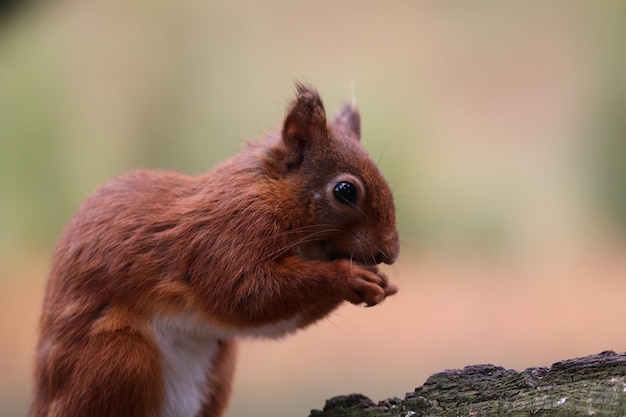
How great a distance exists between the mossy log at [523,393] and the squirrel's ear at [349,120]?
0.91m

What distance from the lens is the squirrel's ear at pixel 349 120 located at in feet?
7.66

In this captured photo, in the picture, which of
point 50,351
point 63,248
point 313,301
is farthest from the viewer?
point 63,248

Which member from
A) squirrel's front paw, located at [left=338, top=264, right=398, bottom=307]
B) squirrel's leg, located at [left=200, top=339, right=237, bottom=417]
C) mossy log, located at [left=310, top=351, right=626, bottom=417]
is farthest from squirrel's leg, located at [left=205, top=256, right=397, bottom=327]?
squirrel's leg, located at [left=200, top=339, right=237, bottom=417]

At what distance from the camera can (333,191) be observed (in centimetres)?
195

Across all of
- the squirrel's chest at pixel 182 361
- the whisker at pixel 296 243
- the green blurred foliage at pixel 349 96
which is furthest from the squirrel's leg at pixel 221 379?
the green blurred foliage at pixel 349 96

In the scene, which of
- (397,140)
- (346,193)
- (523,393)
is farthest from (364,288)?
(397,140)

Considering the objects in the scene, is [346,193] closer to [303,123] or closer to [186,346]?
[303,123]

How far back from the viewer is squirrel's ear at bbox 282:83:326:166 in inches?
77.7

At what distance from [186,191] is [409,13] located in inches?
73.6

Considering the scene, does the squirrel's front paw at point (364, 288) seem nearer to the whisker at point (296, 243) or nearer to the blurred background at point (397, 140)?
the whisker at point (296, 243)

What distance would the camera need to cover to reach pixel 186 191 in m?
2.18

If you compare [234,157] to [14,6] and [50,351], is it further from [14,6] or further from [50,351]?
[14,6]

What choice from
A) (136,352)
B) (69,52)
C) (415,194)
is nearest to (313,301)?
(136,352)

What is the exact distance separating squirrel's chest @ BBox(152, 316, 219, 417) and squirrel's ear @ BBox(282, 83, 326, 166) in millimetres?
601
